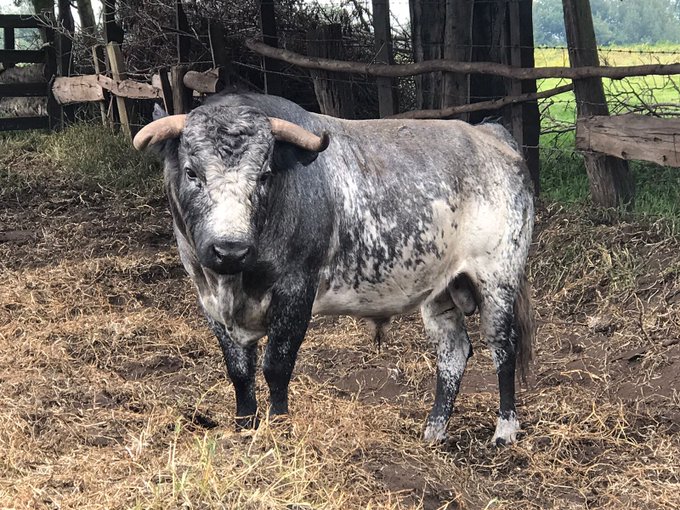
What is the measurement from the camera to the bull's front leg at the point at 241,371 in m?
4.94

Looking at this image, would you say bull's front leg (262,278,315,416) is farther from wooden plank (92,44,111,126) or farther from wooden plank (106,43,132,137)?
wooden plank (92,44,111,126)

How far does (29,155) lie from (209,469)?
10151 mm

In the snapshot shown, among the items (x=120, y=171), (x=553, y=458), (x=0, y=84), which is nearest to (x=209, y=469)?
(x=553, y=458)

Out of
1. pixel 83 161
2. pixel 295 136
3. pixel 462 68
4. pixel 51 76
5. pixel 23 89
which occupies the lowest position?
pixel 83 161

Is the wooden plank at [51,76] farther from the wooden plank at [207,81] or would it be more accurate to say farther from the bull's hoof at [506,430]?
the bull's hoof at [506,430]

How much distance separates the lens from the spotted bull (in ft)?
14.3

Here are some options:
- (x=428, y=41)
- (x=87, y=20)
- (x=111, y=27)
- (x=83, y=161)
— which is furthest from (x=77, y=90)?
(x=428, y=41)

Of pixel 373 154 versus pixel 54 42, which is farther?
pixel 54 42

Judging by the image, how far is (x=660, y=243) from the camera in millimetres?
7309

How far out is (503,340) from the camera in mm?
5699

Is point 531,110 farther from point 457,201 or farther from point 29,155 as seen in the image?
point 29,155

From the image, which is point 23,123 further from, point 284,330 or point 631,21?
point 631,21

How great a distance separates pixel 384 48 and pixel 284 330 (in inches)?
208

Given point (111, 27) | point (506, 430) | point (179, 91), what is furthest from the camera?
point (111, 27)
